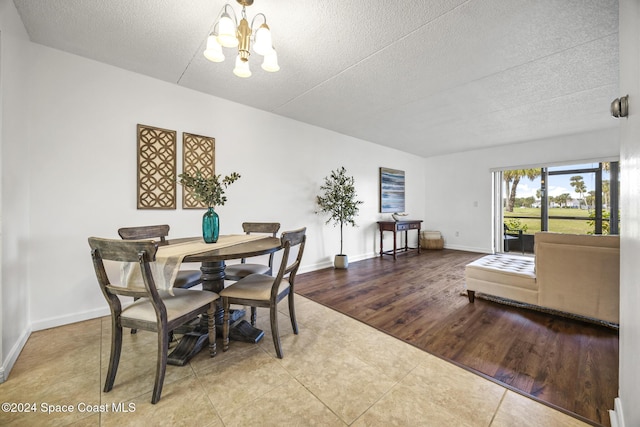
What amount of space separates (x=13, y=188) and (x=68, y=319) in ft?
4.12

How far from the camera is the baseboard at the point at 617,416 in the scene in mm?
1079

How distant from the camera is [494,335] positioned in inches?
81.0

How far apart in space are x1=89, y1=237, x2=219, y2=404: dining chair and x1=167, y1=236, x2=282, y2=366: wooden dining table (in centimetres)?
28

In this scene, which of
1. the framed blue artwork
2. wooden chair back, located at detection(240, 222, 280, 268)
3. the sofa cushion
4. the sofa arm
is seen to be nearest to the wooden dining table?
wooden chair back, located at detection(240, 222, 280, 268)

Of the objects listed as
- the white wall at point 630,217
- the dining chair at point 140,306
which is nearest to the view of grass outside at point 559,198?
the white wall at point 630,217

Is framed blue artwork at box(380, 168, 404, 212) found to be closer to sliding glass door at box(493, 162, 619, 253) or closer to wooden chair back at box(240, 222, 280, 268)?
sliding glass door at box(493, 162, 619, 253)

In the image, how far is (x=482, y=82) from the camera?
2.77m

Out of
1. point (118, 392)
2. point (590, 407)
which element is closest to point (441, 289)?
point (590, 407)

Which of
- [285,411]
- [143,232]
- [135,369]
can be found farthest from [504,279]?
[143,232]

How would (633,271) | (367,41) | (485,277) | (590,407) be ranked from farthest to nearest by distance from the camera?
(485,277) → (367,41) → (590,407) → (633,271)

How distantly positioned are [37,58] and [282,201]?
2761mm

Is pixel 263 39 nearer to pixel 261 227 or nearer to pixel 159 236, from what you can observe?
pixel 261 227

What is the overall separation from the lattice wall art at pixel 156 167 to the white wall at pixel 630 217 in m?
3.27

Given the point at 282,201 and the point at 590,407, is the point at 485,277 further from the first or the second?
the point at 282,201
